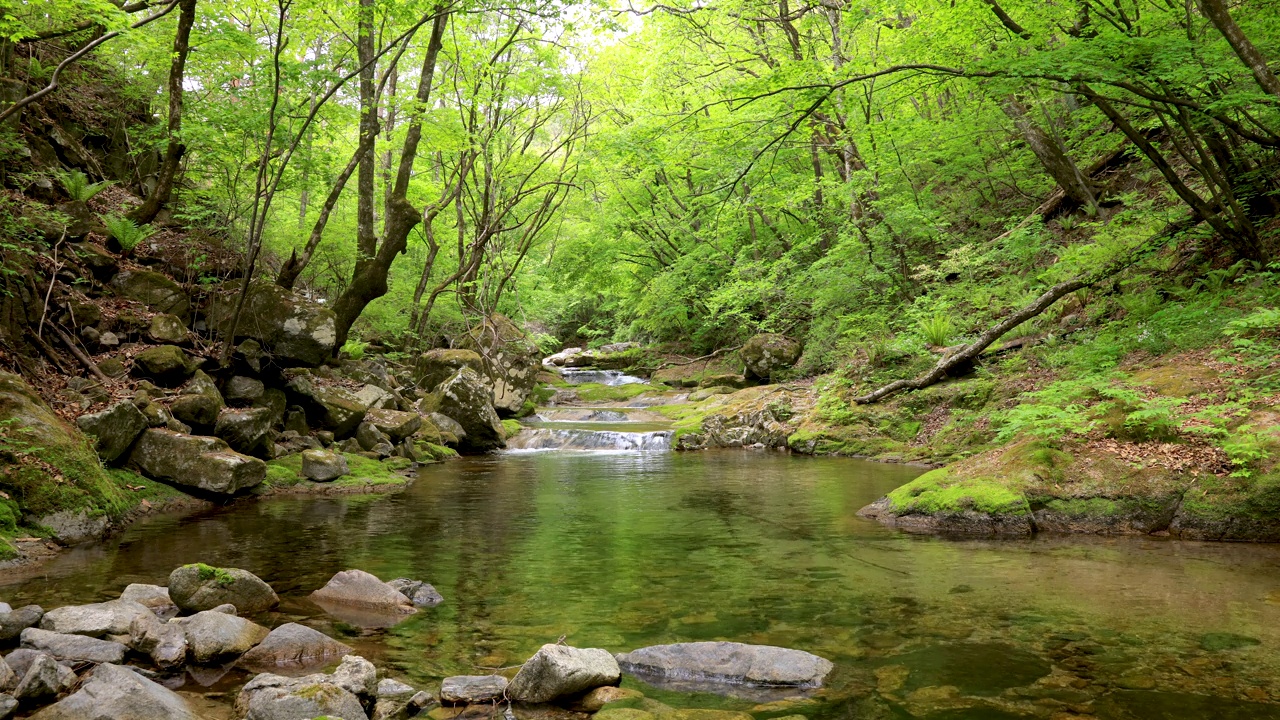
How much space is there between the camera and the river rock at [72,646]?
370 centimetres

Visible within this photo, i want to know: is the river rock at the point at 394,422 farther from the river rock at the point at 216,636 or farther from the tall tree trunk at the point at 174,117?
the river rock at the point at 216,636

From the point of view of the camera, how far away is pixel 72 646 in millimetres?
3756

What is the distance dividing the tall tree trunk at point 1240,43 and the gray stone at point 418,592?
9.01 metres

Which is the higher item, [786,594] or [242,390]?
[242,390]

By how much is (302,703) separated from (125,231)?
10.1 metres

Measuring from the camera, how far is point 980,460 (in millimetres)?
8273

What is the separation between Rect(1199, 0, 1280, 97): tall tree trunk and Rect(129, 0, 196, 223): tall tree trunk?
12.4 meters

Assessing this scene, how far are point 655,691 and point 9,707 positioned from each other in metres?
2.92

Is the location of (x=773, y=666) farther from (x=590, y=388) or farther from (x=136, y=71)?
(x=590, y=388)

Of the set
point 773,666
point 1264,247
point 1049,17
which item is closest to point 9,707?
point 773,666

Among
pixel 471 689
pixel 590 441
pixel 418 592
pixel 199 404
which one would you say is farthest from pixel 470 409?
pixel 471 689

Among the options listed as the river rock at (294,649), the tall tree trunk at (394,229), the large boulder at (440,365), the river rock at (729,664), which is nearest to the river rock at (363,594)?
the river rock at (294,649)

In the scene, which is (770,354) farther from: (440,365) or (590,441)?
(440,365)

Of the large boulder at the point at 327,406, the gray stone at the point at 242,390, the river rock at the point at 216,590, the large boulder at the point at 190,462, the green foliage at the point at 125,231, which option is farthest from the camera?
the large boulder at the point at 327,406
